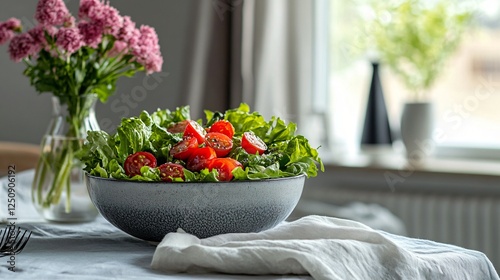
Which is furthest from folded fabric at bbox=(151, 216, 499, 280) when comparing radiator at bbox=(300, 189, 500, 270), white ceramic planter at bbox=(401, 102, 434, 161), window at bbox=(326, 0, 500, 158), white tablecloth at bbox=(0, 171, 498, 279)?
window at bbox=(326, 0, 500, 158)

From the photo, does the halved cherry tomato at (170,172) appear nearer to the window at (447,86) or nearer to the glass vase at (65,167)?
the glass vase at (65,167)

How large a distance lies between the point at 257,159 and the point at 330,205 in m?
1.90

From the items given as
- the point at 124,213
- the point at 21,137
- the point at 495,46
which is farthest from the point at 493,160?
the point at 124,213

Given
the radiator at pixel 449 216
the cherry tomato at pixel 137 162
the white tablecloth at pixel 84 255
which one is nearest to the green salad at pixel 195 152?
the cherry tomato at pixel 137 162

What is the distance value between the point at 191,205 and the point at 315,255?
21 centimetres

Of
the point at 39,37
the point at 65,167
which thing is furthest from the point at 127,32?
the point at 65,167

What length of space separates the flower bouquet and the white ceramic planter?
1.65 m

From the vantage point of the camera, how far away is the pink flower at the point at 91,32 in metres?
1.43

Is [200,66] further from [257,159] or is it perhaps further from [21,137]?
[257,159]

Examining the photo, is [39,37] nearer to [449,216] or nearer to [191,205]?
[191,205]

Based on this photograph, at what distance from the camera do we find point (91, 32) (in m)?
Answer: 1.43

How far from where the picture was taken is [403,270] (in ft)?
3.44

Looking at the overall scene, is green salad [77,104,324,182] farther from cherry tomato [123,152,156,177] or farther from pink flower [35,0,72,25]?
pink flower [35,0,72,25]

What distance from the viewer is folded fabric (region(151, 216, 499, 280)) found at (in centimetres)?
100
